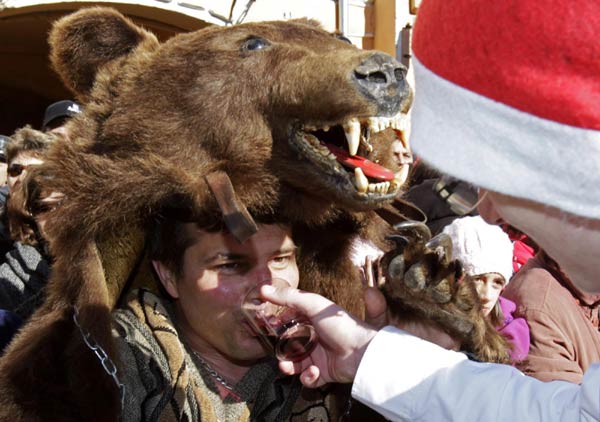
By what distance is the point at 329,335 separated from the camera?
6.74 feet

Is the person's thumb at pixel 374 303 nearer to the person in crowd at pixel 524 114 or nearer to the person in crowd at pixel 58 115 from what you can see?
the person in crowd at pixel 524 114

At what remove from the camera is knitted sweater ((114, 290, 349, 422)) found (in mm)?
2135

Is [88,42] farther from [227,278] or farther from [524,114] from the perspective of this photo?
[524,114]

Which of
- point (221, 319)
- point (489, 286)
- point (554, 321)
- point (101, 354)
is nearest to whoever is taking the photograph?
point (101, 354)

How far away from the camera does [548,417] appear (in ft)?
5.49

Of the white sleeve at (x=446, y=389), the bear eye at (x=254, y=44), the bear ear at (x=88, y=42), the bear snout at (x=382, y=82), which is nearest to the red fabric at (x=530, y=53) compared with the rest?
the white sleeve at (x=446, y=389)

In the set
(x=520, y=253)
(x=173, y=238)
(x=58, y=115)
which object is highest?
(x=173, y=238)

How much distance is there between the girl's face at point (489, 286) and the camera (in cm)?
344

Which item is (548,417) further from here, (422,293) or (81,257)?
(81,257)

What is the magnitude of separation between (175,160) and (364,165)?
577mm

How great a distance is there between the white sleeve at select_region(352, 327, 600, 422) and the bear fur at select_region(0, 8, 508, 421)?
Result: 50cm

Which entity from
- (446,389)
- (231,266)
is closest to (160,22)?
(231,266)

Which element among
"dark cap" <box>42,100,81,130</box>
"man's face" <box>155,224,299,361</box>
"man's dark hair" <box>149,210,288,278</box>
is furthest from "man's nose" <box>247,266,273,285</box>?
"dark cap" <box>42,100,81,130</box>

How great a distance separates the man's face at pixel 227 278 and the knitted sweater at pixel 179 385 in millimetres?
98
